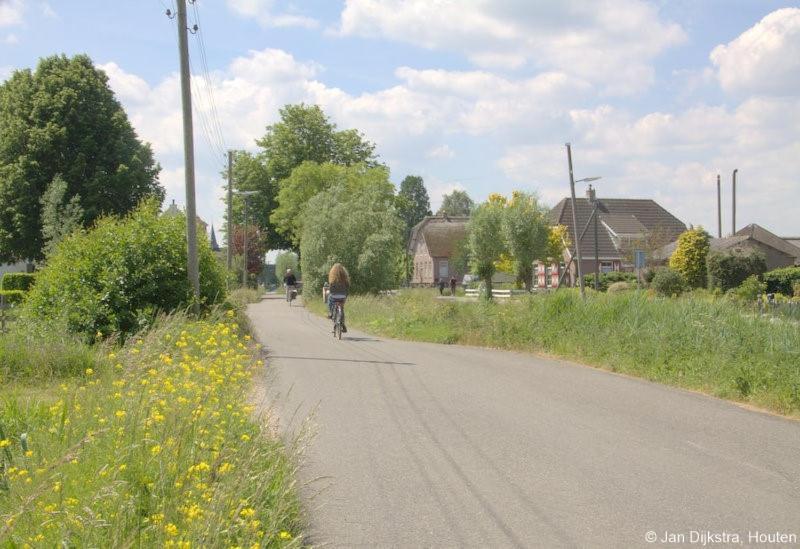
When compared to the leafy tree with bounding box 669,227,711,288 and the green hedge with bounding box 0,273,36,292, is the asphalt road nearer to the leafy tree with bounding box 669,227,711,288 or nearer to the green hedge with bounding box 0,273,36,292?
the green hedge with bounding box 0,273,36,292

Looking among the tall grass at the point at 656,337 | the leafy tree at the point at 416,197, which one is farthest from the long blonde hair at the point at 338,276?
the leafy tree at the point at 416,197

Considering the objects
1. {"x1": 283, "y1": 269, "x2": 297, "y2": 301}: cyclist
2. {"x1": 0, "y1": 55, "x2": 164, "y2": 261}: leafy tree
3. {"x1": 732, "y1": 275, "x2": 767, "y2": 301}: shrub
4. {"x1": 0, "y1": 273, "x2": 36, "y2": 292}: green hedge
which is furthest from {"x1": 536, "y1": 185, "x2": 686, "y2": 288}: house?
{"x1": 0, "y1": 273, "x2": 36, "y2": 292}: green hedge

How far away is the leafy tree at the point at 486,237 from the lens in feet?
Answer: 214

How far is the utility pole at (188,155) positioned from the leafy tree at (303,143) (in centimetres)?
5369

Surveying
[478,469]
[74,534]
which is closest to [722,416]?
[478,469]

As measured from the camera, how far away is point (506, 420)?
31.8 feet

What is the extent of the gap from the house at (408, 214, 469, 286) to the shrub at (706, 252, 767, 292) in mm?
47846

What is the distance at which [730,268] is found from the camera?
1827 inches

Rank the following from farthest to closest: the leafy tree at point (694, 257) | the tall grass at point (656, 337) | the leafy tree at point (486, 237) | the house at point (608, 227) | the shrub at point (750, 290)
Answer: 1. the house at point (608, 227)
2. the leafy tree at point (486, 237)
3. the leafy tree at point (694, 257)
4. the shrub at point (750, 290)
5. the tall grass at point (656, 337)

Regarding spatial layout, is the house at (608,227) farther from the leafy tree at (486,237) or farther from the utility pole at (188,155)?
the utility pole at (188,155)

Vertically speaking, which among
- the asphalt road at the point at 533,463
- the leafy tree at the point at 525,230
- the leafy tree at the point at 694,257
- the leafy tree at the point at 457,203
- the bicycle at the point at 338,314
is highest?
the leafy tree at the point at 457,203

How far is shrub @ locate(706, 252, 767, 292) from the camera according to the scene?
152 ft

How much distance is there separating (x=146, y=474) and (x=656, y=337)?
436 inches

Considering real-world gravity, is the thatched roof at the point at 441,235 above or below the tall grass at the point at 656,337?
above
